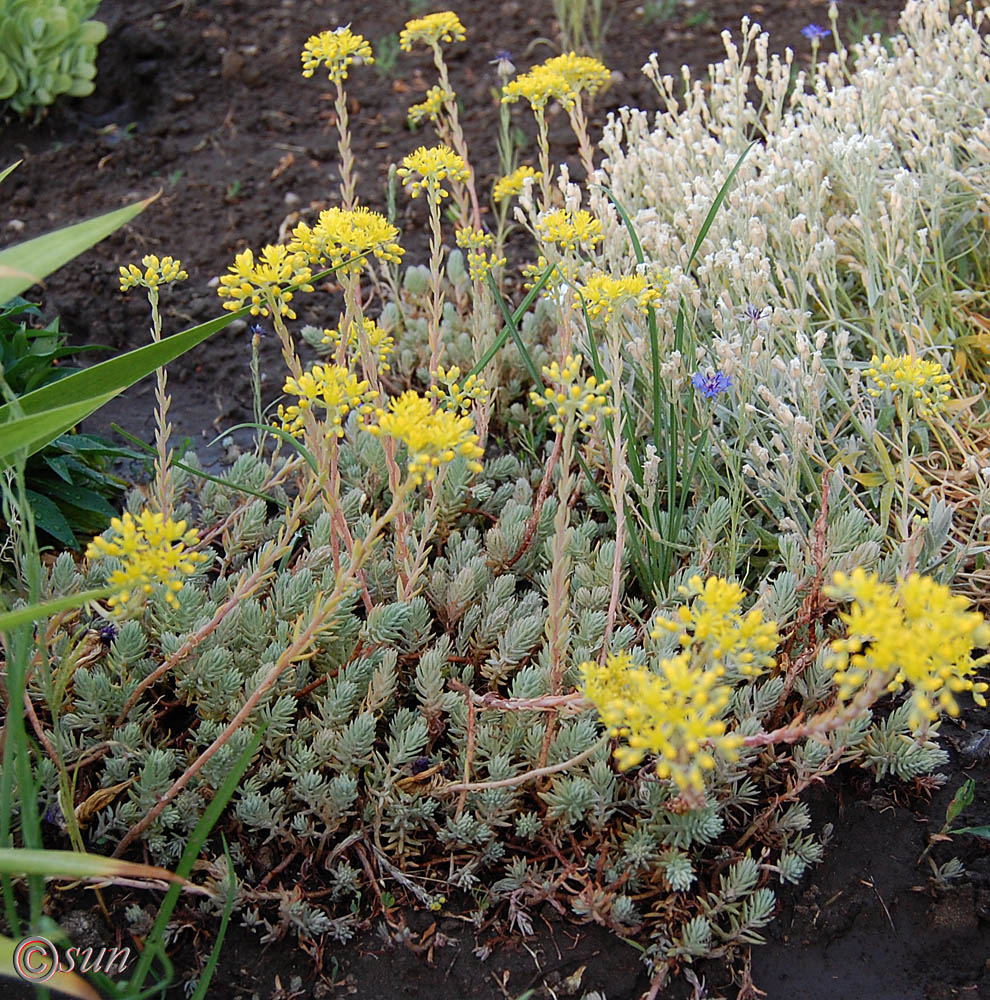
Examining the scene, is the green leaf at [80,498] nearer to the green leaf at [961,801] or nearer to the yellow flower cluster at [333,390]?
the yellow flower cluster at [333,390]

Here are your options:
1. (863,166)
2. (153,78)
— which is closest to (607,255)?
(863,166)

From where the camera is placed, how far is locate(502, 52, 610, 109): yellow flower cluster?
7.55 ft

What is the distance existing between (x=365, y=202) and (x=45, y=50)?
166cm

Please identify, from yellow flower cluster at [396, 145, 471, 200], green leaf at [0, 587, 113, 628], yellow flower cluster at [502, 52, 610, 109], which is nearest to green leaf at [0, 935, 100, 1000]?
green leaf at [0, 587, 113, 628]

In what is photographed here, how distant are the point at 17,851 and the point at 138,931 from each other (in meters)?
0.40

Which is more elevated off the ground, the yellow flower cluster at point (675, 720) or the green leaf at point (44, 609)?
the green leaf at point (44, 609)

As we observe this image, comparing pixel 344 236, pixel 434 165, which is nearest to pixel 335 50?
pixel 434 165

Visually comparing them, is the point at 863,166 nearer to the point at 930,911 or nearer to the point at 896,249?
the point at 896,249

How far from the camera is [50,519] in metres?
2.40

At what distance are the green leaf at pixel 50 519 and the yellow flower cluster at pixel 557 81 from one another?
57.3 inches

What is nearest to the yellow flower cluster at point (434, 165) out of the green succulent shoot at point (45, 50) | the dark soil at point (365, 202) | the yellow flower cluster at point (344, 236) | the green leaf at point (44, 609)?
the yellow flower cluster at point (344, 236)

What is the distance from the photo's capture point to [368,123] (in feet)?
15.0

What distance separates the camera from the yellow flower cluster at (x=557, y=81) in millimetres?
2301

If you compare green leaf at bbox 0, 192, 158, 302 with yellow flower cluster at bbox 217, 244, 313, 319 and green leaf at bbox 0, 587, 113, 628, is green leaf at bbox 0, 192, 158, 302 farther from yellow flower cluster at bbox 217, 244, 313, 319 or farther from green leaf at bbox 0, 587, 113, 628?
green leaf at bbox 0, 587, 113, 628
